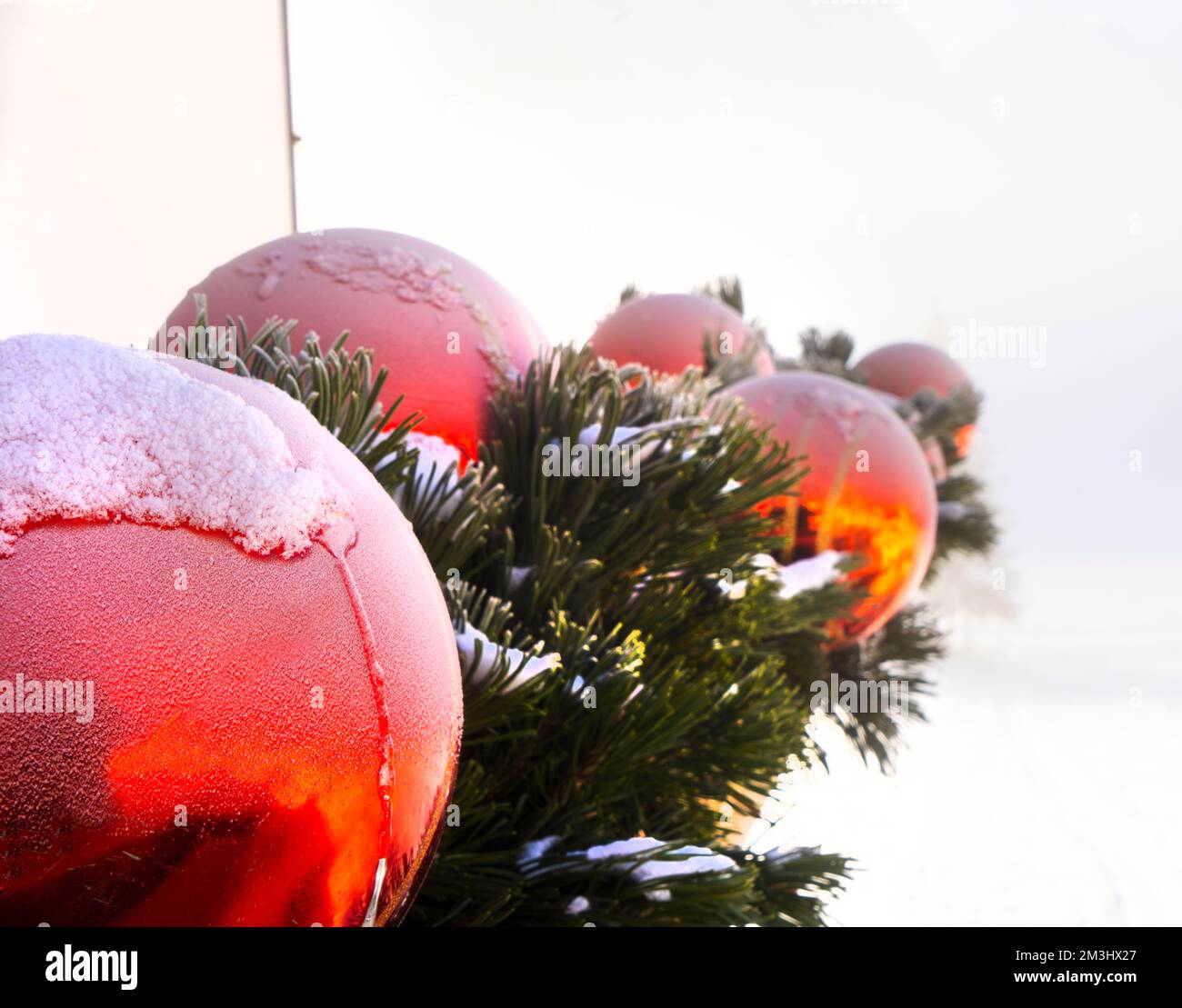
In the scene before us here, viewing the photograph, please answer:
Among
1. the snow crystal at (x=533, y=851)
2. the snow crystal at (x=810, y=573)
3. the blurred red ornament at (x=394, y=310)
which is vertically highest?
the blurred red ornament at (x=394, y=310)

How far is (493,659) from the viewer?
347 millimetres

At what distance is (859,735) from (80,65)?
2.75 feet

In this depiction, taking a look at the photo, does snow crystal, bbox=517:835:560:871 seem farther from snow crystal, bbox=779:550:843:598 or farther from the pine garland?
snow crystal, bbox=779:550:843:598

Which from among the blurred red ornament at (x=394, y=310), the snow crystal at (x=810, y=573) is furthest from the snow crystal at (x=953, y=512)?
the blurred red ornament at (x=394, y=310)

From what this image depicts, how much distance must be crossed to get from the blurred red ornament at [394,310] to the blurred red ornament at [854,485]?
0.35 metres

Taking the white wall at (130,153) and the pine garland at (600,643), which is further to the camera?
the white wall at (130,153)

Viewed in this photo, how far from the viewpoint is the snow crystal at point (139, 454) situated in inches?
7.8

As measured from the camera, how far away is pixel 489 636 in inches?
14.7

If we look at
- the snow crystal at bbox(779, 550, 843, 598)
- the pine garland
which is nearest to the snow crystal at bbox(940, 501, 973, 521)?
the snow crystal at bbox(779, 550, 843, 598)

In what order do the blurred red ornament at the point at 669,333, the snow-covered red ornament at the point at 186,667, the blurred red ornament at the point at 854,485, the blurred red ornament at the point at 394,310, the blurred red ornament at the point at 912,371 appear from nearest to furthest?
the snow-covered red ornament at the point at 186,667
the blurred red ornament at the point at 394,310
the blurred red ornament at the point at 854,485
the blurred red ornament at the point at 669,333
the blurred red ornament at the point at 912,371

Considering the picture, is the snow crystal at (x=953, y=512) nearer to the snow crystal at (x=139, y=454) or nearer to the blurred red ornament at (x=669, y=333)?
the blurred red ornament at (x=669, y=333)

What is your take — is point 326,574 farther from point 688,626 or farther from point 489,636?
point 688,626

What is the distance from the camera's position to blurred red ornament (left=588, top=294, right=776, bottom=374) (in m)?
1.05
